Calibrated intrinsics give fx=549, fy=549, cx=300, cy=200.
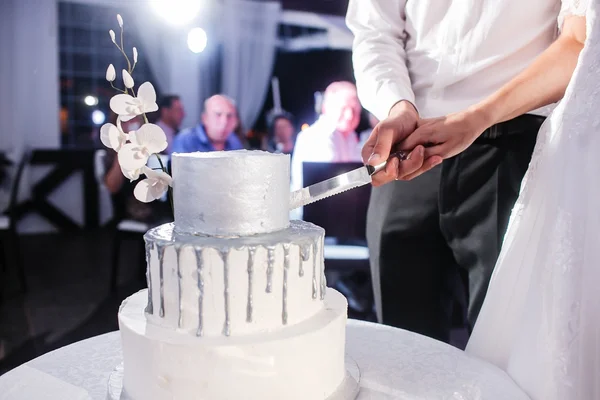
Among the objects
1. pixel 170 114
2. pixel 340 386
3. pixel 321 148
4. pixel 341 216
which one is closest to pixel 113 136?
pixel 340 386

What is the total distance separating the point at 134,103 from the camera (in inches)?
39.9

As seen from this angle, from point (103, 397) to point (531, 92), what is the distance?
1.06 m

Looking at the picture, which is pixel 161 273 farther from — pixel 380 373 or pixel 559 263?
pixel 559 263

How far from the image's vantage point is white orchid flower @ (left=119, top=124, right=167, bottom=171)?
978 millimetres

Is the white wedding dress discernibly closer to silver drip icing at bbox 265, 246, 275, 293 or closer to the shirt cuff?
the shirt cuff

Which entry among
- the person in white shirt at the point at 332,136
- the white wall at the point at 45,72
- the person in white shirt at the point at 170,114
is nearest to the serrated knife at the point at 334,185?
the person in white shirt at the point at 332,136

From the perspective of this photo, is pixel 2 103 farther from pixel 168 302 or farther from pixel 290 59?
pixel 168 302

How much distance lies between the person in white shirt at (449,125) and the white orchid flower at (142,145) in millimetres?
419

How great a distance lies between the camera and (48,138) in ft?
22.9

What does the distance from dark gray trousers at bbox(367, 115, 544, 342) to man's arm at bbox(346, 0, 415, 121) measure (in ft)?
0.74

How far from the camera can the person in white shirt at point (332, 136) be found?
14.1ft

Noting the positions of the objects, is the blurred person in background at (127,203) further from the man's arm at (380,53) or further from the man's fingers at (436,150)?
the man's fingers at (436,150)

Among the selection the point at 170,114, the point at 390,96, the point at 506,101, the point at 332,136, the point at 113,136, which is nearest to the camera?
the point at 113,136

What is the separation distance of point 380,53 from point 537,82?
47 cm
